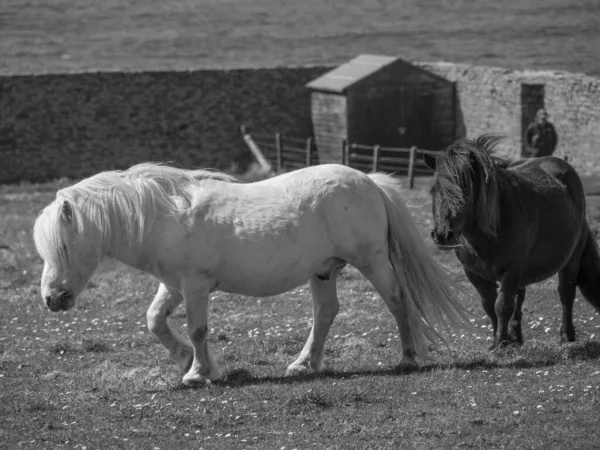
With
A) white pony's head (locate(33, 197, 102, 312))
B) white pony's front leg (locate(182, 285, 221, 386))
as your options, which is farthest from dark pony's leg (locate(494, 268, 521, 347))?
white pony's head (locate(33, 197, 102, 312))

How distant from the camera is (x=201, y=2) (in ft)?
164

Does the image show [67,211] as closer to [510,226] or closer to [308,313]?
[510,226]

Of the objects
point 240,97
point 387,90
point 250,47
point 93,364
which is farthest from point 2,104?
point 93,364

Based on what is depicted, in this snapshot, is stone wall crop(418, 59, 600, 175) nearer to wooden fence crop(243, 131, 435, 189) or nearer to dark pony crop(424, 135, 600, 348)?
wooden fence crop(243, 131, 435, 189)

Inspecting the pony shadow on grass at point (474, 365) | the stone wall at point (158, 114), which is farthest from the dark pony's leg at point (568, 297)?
the stone wall at point (158, 114)

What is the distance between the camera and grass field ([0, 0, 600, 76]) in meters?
39.0

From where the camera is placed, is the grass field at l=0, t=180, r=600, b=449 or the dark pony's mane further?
the dark pony's mane

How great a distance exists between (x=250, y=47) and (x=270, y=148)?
1398cm

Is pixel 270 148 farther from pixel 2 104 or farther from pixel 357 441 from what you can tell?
pixel 357 441

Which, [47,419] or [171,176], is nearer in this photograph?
[47,419]

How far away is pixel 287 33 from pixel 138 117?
17215 millimetres

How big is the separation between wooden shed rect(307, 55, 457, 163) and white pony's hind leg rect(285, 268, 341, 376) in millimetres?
18455

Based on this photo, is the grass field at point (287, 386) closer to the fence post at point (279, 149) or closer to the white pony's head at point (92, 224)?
the white pony's head at point (92, 224)

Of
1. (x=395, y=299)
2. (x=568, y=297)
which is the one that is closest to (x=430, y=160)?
(x=395, y=299)
